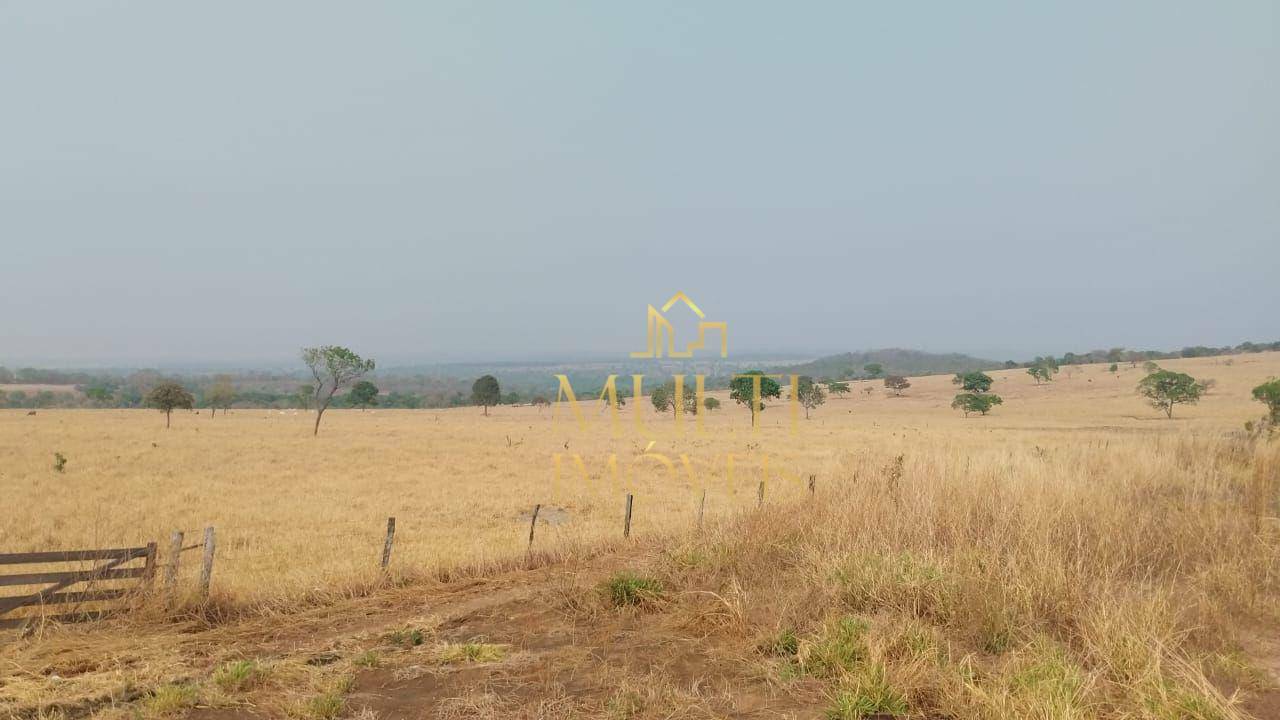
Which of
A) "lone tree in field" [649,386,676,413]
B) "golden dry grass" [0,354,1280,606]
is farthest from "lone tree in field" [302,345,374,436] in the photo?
"lone tree in field" [649,386,676,413]

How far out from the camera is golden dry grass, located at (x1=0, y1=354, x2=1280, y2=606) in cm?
1286

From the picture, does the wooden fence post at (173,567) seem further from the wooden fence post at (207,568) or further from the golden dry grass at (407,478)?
the golden dry grass at (407,478)

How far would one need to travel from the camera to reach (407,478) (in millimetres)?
26578

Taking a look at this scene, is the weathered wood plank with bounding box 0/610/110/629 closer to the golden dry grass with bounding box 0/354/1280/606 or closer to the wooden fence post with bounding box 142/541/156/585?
the wooden fence post with bounding box 142/541/156/585

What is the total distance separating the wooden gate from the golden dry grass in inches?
46.0

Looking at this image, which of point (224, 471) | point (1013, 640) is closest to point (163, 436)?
point (224, 471)

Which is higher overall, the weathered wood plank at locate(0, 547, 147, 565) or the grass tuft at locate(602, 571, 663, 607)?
the weathered wood plank at locate(0, 547, 147, 565)

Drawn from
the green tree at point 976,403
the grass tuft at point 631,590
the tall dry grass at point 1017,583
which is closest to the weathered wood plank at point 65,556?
the grass tuft at point 631,590

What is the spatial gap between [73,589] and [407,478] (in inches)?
725

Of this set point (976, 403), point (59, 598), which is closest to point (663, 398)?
point (976, 403)

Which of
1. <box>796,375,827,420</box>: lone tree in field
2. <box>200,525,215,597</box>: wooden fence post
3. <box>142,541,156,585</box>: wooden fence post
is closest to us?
<box>142,541,156,585</box>: wooden fence post

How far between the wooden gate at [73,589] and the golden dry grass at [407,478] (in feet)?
3.83

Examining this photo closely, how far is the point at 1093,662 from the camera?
5.45 meters

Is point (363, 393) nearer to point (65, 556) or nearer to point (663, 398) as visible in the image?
point (663, 398)
